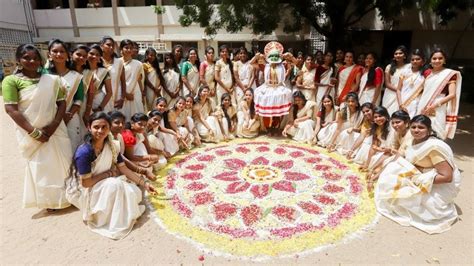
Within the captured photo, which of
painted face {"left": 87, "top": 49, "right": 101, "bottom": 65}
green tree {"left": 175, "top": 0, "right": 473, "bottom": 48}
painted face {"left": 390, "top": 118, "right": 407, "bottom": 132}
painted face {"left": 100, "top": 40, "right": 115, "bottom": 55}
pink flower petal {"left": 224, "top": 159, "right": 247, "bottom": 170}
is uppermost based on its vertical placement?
green tree {"left": 175, "top": 0, "right": 473, "bottom": 48}

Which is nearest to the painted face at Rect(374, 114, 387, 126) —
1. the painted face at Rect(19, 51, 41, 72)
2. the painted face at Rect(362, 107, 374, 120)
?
the painted face at Rect(362, 107, 374, 120)

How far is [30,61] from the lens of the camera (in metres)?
2.99

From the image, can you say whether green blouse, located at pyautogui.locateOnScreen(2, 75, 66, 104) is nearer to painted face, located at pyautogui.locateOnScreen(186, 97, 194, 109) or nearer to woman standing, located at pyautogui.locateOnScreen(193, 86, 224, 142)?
painted face, located at pyautogui.locateOnScreen(186, 97, 194, 109)

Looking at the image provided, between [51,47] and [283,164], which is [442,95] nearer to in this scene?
[283,164]

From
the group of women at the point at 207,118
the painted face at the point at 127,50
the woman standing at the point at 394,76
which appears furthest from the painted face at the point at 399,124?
the painted face at the point at 127,50

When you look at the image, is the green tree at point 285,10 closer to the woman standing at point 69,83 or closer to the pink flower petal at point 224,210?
the woman standing at point 69,83

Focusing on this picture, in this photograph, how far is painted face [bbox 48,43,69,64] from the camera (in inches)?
127

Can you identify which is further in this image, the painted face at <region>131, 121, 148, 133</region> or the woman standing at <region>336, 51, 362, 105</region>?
the woman standing at <region>336, 51, 362, 105</region>

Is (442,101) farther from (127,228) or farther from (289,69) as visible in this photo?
(127,228)

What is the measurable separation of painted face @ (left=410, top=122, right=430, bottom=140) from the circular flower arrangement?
0.98m

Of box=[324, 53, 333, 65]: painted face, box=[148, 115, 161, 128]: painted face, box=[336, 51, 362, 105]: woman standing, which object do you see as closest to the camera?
box=[148, 115, 161, 128]: painted face

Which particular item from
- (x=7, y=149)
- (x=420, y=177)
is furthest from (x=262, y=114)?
(x=7, y=149)

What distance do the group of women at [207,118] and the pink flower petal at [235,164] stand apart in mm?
991

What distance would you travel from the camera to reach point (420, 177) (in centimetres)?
314
